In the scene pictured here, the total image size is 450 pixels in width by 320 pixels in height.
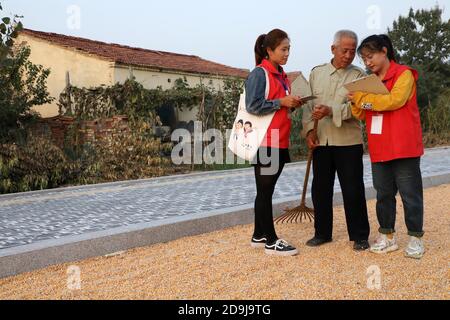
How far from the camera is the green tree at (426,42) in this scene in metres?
27.5

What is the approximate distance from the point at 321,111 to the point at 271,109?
0.45 meters

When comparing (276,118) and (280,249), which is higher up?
(276,118)

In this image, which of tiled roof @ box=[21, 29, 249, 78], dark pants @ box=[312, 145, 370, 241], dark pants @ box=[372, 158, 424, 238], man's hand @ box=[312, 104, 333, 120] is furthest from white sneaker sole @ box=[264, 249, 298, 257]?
tiled roof @ box=[21, 29, 249, 78]

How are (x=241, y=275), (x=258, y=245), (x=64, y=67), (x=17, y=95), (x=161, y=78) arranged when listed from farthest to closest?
(x=161, y=78) < (x=64, y=67) < (x=17, y=95) < (x=258, y=245) < (x=241, y=275)

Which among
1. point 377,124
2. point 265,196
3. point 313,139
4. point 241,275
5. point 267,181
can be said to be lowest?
point 241,275

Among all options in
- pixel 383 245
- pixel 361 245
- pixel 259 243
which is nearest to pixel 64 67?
pixel 259 243

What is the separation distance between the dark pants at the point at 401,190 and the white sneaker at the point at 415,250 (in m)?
0.06

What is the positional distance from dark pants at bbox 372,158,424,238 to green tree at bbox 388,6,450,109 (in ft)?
78.5

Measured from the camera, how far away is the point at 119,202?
6.97 metres

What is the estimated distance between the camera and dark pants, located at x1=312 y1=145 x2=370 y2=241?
4457 millimetres

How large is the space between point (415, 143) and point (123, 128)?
7497 millimetres

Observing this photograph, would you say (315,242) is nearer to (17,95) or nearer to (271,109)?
(271,109)

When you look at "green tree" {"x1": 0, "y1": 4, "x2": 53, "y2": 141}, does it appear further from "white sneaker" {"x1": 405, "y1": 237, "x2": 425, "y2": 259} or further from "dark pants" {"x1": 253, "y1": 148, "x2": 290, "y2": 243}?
"white sneaker" {"x1": 405, "y1": 237, "x2": 425, "y2": 259}

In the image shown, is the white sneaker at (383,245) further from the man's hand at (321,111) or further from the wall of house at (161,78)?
the wall of house at (161,78)
